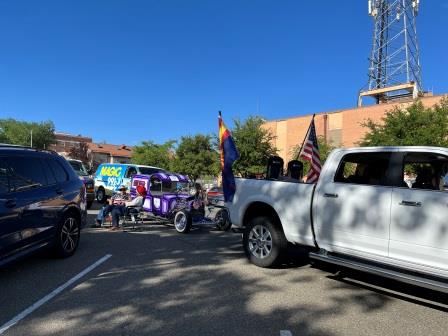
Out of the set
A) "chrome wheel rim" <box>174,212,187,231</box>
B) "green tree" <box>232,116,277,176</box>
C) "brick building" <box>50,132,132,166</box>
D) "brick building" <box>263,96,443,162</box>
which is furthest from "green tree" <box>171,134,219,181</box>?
"brick building" <box>50,132,132,166</box>

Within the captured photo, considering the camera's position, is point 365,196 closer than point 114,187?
Yes

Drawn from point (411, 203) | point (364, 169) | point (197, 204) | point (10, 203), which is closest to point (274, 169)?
point (364, 169)

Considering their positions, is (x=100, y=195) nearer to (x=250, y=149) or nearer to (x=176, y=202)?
(x=176, y=202)

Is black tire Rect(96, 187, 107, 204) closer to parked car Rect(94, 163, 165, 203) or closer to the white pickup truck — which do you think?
parked car Rect(94, 163, 165, 203)

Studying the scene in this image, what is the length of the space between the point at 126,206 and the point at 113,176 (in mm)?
9015

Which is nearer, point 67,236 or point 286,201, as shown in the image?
point 286,201

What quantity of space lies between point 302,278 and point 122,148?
339ft

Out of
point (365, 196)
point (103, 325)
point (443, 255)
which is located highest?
point (365, 196)

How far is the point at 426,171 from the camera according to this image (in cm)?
561

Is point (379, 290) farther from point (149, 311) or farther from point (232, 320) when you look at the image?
point (149, 311)

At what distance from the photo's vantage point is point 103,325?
4.27m

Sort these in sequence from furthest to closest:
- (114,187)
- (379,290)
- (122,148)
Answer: (122,148), (114,187), (379,290)

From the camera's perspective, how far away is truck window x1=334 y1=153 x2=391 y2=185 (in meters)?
5.52

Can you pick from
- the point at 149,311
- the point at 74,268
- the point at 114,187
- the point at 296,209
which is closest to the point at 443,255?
the point at 296,209
